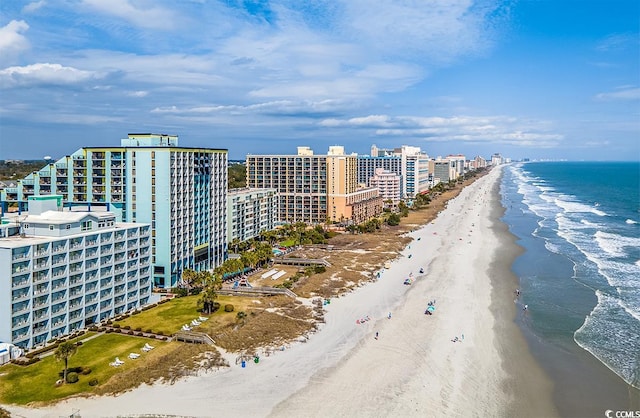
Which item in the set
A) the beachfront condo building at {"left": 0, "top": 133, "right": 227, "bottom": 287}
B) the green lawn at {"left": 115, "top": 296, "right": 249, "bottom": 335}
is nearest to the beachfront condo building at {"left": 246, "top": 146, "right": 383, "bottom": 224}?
the beachfront condo building at {"left": 0, "top": 133, "right": 227, "bottom": 287}

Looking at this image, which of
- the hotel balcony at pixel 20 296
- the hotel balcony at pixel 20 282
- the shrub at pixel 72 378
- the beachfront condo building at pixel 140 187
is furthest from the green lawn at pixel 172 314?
the shrub at pixel 72 378

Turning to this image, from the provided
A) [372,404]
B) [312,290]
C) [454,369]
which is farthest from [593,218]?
[372,404]

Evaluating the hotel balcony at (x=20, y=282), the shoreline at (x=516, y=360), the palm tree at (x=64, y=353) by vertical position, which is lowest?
the shoreline at (x=516, y=360)

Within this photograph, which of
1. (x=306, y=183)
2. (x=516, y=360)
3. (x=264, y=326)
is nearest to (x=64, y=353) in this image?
(x=264, y=326)

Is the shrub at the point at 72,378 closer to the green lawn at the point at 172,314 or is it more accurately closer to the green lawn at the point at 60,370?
the green lawn at the point at 60,370

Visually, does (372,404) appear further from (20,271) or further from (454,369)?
(20,271)

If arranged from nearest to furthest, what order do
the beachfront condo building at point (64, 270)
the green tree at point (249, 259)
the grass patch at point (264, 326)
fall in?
1. the beachfront condo building at point (64, 270)
2. the grass patch at point (264, 326)
3. the green tree at point (249, 259)

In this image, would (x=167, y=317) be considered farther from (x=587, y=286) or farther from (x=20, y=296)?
(x=587, y=286)
